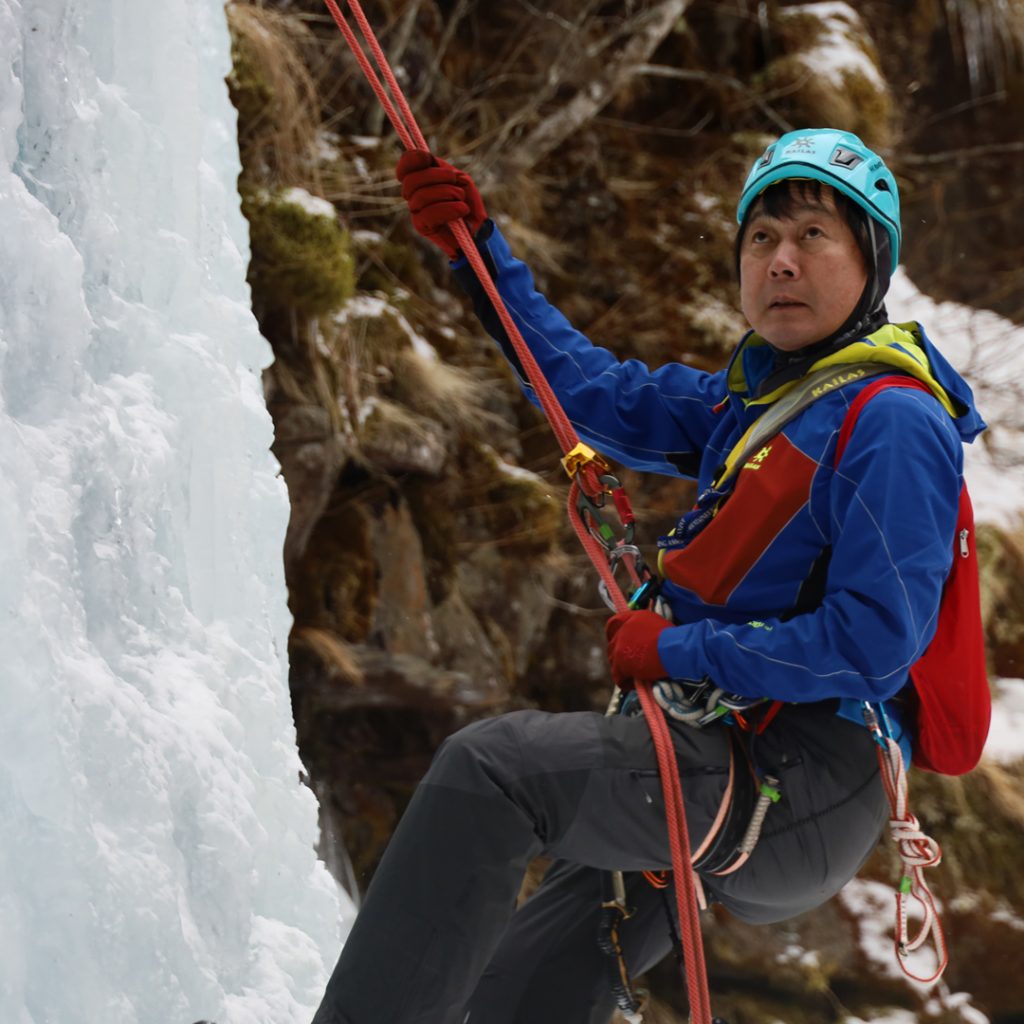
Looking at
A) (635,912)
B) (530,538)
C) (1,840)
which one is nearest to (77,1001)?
(1,840)

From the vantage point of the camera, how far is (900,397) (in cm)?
140

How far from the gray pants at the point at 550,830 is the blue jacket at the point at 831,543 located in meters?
0.12

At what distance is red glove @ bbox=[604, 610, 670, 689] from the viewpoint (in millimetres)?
1480

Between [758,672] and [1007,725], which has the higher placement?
[758,672]

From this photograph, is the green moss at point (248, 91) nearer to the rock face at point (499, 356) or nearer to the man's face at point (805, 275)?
the rock face at point (499, 356)

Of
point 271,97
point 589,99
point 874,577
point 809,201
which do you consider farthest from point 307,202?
point 874,577

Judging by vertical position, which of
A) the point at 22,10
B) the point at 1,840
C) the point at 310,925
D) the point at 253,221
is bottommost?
the point at 310,925

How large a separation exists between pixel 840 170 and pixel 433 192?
0.60 m

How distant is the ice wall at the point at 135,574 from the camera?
1.43m

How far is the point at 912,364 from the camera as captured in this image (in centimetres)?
146

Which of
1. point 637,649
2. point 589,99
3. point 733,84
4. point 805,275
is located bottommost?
point 637,649

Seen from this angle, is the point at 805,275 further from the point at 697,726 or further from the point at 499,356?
the point at 499,356

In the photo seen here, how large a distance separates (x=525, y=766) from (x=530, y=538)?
3.77 meters

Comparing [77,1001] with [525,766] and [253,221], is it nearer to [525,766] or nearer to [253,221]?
[525,766]
